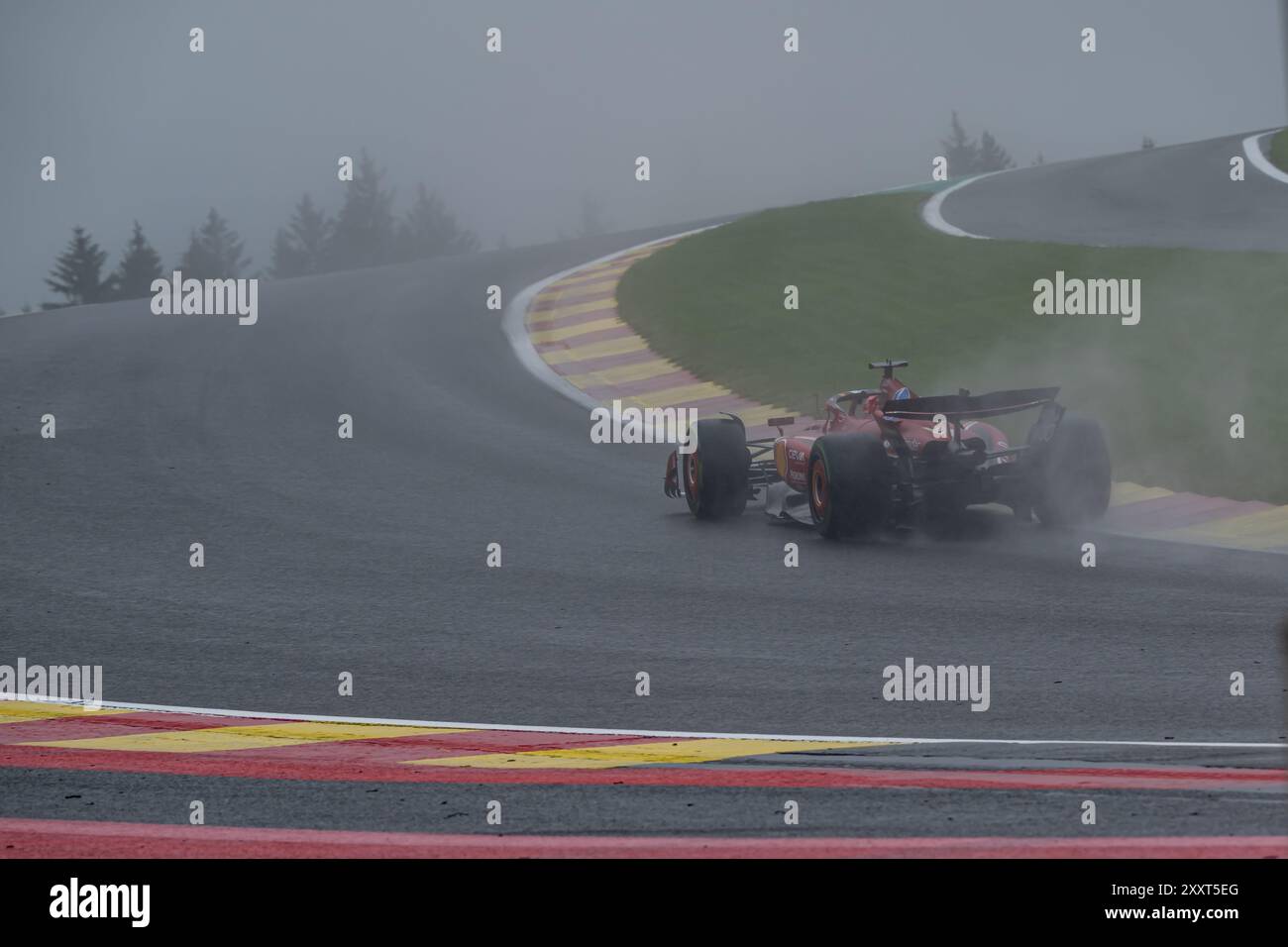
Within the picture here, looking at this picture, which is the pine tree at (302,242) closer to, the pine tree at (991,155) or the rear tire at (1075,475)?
the pine tree at (991,155)

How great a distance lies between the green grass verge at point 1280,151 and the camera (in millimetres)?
28331

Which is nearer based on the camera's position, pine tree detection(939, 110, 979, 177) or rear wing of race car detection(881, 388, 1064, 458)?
rear wing of race car detection(881, 388, 1064, 458)

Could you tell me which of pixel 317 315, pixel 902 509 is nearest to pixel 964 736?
pixel 902 509

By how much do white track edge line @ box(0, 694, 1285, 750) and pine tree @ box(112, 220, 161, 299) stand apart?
60.2 meters

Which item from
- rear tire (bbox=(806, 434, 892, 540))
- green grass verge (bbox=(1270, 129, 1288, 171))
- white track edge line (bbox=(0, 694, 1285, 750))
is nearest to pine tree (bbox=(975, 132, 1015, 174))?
green grass verge (bbox=(1270, 129, 1288, 171))

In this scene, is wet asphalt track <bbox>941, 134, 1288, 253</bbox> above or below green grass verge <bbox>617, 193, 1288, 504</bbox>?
above

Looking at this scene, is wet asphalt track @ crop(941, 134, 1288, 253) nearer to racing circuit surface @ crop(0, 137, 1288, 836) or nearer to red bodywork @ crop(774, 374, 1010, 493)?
racing circuit surface @ crop(0, 137, 1288, 836)

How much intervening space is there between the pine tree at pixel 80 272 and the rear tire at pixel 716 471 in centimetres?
5628

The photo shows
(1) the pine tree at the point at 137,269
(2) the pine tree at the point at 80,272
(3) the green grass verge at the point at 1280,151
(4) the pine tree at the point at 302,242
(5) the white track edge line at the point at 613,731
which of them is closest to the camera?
(5) the white track edge line at the point at 613,731

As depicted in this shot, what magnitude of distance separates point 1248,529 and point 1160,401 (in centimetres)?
350

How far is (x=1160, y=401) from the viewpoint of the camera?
12.9 metres

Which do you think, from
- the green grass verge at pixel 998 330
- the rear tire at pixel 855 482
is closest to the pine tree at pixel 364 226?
the green grass verge at pixel 998 330

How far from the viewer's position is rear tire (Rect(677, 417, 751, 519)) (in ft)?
35.6

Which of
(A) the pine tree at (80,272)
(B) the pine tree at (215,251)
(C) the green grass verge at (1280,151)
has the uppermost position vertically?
(B) the pine tree at (215,251)
